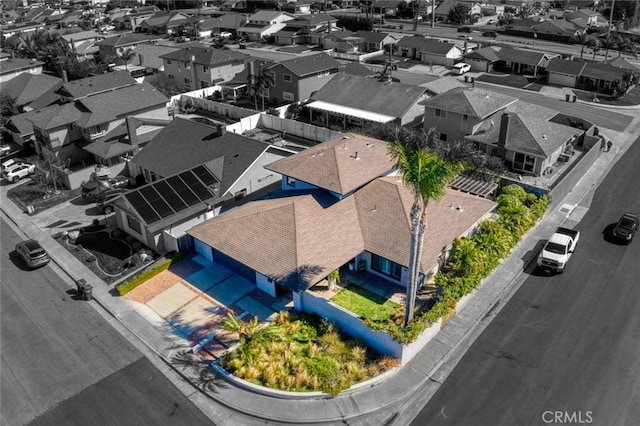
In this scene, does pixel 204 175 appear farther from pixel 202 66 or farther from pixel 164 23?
pixel 164 23

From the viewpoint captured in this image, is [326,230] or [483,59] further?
[483,59]

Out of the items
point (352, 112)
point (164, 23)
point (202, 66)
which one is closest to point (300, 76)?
point (352, 112)

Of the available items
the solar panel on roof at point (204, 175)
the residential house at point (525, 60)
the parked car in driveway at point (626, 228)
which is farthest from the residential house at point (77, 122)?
the residential house at point (525, 60)

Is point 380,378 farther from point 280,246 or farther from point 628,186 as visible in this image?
point 628,186

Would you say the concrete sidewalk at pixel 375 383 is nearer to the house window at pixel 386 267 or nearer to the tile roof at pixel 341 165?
the house window at pixel 386 267

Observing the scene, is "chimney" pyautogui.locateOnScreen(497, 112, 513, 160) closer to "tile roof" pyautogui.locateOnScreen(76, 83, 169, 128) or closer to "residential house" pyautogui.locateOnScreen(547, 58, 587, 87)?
"residential house" pyautogui.locateOnScreen(547, 58, 587, 87)

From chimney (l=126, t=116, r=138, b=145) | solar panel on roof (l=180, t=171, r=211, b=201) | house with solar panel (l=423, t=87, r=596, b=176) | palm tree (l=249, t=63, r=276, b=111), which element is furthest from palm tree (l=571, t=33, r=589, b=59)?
solar panel on roof (l=180, t=171, r=211, b=201)

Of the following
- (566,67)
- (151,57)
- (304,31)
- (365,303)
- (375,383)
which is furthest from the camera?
(304,31)
